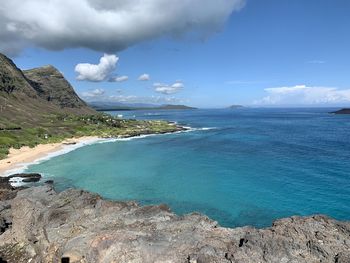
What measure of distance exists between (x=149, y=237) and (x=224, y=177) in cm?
4968

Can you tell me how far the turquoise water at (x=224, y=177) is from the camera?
52.9 meters

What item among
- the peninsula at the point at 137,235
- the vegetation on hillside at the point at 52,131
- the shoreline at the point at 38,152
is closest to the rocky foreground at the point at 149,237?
the peninsula at the point at 137,235

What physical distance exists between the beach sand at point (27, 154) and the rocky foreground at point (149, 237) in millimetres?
48131

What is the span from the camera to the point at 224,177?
241 feet

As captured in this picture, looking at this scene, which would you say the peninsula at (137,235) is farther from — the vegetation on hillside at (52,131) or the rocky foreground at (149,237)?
the vegetation on hillside at (52,131)

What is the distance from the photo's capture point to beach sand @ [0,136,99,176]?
82438 mm

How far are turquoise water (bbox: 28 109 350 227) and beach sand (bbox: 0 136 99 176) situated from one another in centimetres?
588

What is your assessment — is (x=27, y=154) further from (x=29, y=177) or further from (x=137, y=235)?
(x=137, y=235)

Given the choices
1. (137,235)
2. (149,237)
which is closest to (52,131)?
(137,235)

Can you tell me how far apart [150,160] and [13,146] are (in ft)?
150

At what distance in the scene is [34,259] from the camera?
28641 mm

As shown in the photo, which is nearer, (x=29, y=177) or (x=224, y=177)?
(x=29, y=177)

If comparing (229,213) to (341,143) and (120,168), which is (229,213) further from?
(341,143)

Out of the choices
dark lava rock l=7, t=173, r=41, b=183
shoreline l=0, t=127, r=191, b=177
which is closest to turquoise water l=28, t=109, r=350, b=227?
dark lava rock l=7, t=173, r=41, b=183
